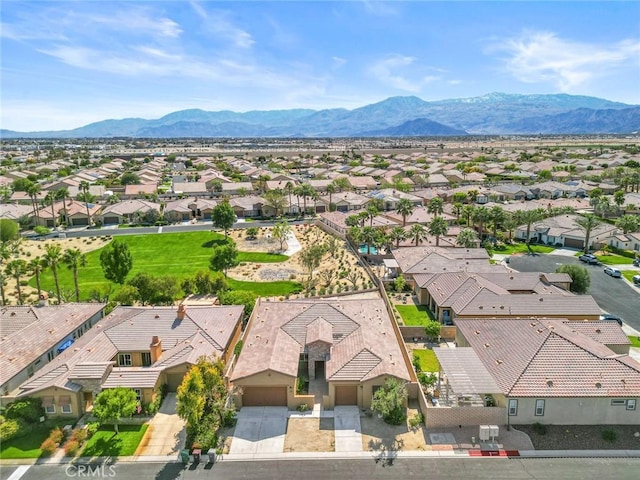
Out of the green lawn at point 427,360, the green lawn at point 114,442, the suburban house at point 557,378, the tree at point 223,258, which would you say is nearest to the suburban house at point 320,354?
the green lawn at point 427,360

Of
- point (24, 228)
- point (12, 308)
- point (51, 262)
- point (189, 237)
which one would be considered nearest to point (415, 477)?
point (12, 308)

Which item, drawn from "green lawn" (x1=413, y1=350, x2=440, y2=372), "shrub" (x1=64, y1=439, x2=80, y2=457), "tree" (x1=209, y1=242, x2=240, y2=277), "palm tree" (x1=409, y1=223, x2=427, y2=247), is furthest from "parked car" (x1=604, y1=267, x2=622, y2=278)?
"shrub" (x1=64, y1=439, x2=80, y2=457)

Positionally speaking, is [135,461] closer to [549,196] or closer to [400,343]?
[400,343]

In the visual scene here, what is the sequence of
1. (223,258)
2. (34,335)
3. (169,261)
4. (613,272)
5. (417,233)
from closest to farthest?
(34,335) < (613,272) < (223,258) < (417,233) < (169,261)

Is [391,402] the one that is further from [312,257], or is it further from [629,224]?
[629,224]

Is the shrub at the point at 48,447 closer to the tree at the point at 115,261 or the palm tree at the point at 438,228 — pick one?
the tree at the point at 115,261

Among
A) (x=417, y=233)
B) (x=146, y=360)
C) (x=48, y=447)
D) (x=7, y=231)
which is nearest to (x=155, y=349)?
(x=146, y=360)
